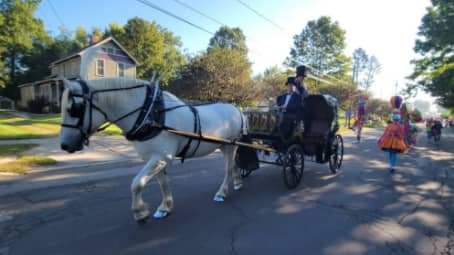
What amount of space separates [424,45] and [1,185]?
1155 inches

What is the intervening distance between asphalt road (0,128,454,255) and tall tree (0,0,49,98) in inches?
1663

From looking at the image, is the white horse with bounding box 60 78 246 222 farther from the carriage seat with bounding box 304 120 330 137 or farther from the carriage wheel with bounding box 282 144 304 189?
the carriage seat with bounding box 304 120 330 137

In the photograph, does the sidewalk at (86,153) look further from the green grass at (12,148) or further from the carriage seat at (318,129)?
the carriage seat at (318,129)

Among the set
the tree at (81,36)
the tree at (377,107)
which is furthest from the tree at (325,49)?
the tree at (81,36)

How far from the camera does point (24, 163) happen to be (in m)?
7.55

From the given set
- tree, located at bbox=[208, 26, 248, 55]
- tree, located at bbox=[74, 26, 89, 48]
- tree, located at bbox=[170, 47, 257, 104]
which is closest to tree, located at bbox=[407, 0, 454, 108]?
tree, located at bbox=[170, 47, 257, 104]

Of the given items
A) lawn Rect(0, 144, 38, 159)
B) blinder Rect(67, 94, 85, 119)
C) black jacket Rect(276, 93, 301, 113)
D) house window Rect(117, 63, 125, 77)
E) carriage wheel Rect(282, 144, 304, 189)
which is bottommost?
lawn Rect(0, 144, 38, 159)

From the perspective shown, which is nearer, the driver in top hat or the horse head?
the horse head

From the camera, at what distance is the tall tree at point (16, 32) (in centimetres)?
3609

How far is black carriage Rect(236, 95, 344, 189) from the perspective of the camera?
18.8 ft

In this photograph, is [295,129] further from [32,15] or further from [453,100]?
[32,15]

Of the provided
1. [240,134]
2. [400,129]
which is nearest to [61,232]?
[240,134]

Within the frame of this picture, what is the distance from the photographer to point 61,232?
11.9 feet

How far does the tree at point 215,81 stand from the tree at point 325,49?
26114 mm
